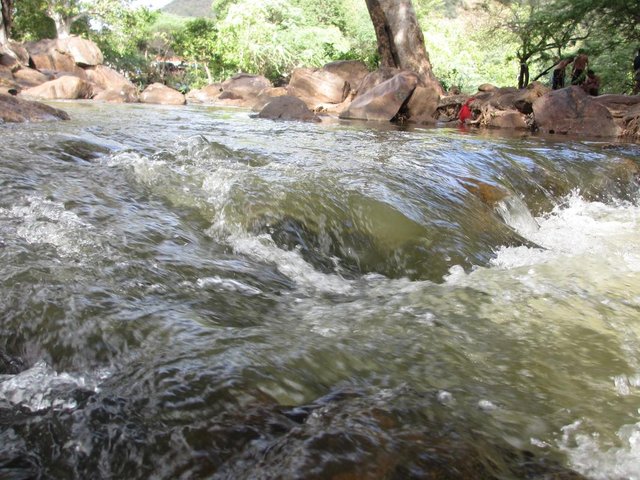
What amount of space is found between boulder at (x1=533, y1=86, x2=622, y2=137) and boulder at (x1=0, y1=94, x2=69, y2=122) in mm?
9106

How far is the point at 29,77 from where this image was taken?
62.3 ft

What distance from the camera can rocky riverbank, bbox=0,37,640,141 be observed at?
1073 cm

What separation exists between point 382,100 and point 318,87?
5443 mm

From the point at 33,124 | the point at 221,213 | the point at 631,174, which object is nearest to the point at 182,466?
the point at 221,213

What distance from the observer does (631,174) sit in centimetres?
602

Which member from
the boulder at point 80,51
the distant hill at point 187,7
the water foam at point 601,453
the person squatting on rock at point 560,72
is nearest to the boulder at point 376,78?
the person squatting on rock at point 560,72

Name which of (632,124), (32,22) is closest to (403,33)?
(632,124)

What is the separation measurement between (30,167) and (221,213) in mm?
1440

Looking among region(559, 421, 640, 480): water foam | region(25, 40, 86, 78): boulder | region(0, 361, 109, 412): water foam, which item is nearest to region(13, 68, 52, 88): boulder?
region(25, 40, 86, 78): boulder

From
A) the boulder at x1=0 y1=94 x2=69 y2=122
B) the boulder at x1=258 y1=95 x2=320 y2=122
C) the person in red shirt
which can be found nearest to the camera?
the boulder at x1=0 y1=94 x2=69 y2=122

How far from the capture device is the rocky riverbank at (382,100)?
35.2 feet

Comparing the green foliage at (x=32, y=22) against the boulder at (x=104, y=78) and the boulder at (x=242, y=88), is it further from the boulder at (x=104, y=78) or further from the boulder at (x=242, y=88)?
the boulder at (x=242, y=88)

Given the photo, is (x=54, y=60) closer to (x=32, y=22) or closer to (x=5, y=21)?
(x=5, y=21)

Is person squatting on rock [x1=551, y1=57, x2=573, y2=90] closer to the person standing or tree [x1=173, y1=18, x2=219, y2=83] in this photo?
the person standing
